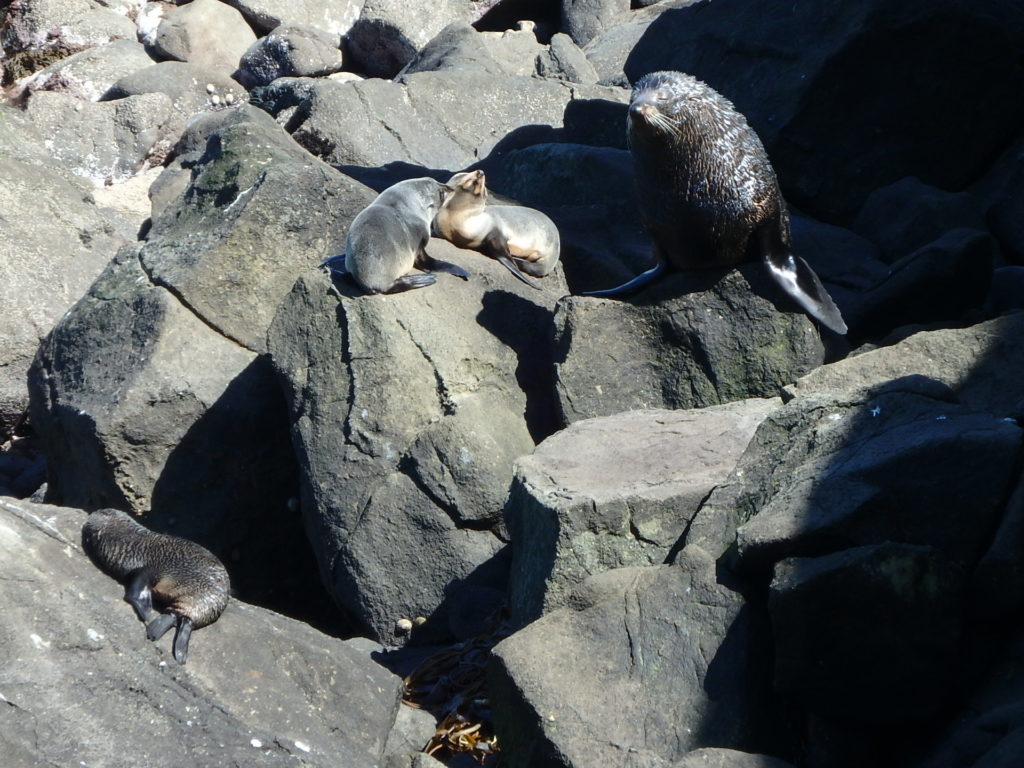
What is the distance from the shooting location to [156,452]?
621cm

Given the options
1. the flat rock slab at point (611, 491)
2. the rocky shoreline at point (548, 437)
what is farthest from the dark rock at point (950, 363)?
the flat rock slab at point (611, 491)

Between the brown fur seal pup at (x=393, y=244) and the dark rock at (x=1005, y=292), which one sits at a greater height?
the brown fur seal pup at (x=393, y=244)

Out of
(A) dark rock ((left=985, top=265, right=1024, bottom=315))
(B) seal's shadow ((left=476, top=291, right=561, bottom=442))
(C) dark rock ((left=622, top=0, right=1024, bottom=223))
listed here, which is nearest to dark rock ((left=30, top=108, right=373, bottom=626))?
(B) seal's shadow ((left=476, top=291, right=561, bottom=442))

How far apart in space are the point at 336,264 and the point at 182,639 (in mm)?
2748

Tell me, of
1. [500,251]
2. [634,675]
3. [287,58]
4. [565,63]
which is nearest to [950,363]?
[634,675]

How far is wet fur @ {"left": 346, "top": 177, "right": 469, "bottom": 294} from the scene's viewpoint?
5918 millimetres

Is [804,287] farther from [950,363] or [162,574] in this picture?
[162,574]

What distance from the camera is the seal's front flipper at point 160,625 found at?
392 centimetres

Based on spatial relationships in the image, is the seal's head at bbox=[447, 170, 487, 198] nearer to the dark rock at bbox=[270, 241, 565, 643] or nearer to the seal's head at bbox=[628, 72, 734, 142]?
the dark rock at bbox=[270, 241, 565, 643]

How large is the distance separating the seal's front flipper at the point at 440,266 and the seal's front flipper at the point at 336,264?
1.26 feet

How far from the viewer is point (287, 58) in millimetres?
13844

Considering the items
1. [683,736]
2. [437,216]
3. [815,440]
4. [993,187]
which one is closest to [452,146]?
[437,216]

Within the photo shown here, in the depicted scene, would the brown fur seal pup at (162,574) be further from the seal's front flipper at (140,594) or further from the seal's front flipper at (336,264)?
the seal's front flipper at (336,264)

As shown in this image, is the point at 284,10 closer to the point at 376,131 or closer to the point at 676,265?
the point at 376,131
